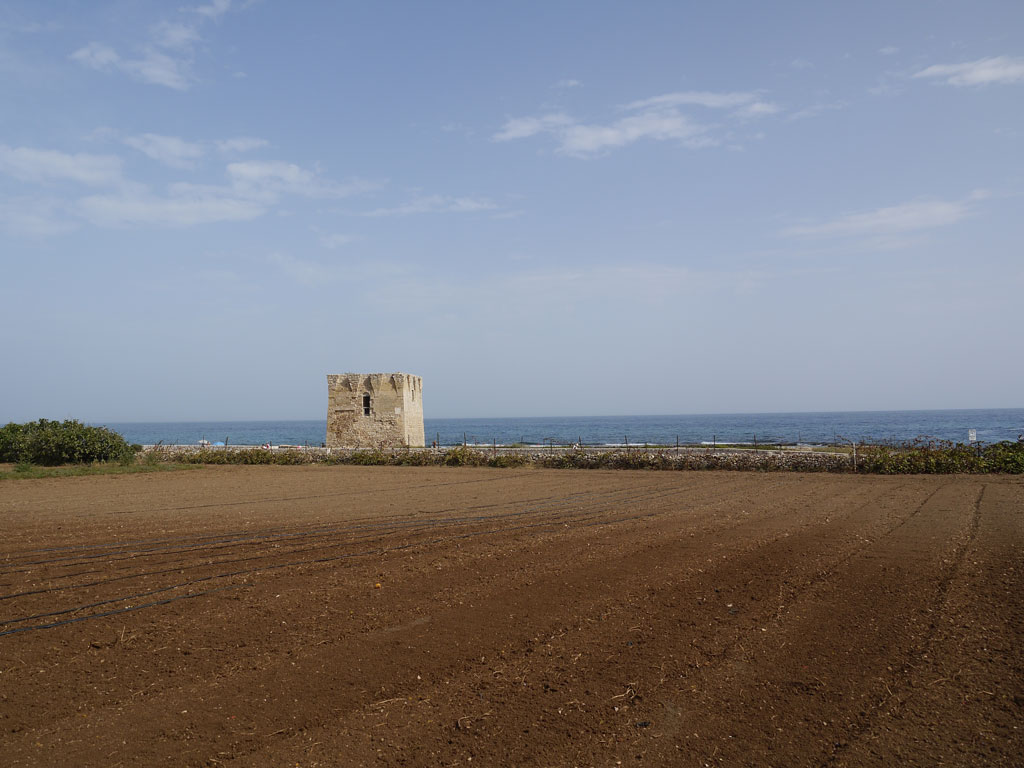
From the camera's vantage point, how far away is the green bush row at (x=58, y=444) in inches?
1041

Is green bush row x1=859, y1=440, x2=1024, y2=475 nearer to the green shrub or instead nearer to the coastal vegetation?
the coastal vegetation

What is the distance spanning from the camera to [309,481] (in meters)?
21.6

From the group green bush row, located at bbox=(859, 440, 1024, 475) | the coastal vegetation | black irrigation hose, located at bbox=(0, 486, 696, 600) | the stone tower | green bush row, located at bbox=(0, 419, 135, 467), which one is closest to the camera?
black irrigation hose, located at bbox=(0, 486, 696, 600)

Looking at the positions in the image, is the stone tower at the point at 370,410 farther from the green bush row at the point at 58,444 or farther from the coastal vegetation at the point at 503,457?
the green bush row at the point at 58,444

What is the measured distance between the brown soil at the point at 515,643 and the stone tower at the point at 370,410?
2188cm

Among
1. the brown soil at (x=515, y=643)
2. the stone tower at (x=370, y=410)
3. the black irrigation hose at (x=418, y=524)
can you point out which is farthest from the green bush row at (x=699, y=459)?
the brown soil at (x=515, y=643)

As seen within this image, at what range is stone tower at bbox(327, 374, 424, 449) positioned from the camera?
3378 centimetres

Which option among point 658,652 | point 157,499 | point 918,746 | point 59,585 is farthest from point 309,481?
point 918,746

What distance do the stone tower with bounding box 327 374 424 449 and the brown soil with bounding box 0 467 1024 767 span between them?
71.8 ft

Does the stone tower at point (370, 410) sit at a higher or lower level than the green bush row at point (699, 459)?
higher

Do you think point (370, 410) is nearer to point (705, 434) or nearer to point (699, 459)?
point (699, 459)

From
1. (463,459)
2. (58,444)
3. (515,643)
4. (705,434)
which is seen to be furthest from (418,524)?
(705,434)

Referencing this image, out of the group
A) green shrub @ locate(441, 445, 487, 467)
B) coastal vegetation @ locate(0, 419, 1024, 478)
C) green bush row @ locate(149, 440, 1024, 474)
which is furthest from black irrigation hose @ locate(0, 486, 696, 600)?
green shrub @ locate(441, 445, 487, 467)

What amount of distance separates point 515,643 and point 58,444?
27.1 metres
